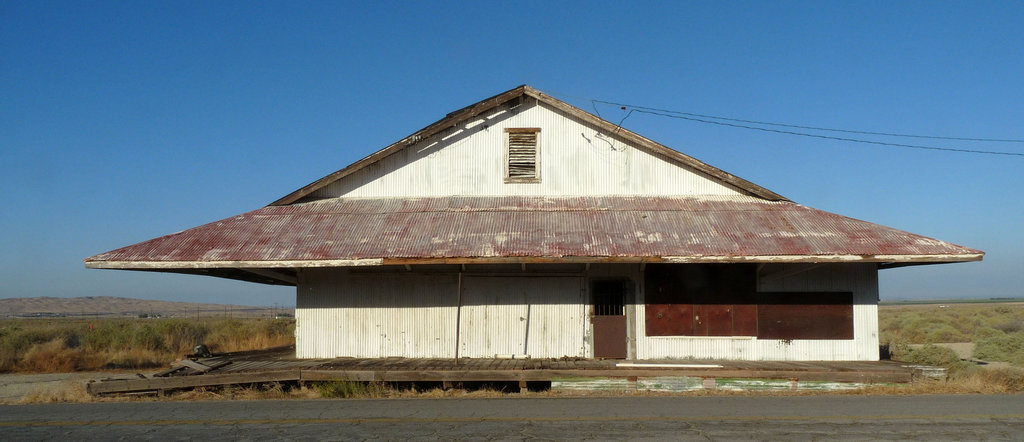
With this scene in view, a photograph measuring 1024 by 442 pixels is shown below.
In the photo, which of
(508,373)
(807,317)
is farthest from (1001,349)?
(508,373)

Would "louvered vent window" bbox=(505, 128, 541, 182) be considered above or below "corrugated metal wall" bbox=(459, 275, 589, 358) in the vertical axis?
above

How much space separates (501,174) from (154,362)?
15212 millimetres

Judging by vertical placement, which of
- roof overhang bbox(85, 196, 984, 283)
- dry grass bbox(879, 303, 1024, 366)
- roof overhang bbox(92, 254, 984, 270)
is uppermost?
roof overhang bbox(85, 196, 984, 283)

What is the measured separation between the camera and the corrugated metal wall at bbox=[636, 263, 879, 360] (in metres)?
15.6

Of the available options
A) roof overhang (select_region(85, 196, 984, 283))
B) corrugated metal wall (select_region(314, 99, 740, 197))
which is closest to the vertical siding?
roof overhang (select_region(85, 196, 984, 283))

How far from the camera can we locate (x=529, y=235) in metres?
15.4

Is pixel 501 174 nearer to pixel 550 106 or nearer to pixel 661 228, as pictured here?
pixel 550 106

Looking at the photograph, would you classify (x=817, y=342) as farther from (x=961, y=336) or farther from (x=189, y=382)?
(x=961, y=336)

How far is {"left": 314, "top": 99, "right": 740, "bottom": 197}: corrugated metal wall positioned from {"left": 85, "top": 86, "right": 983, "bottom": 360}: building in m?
0.44

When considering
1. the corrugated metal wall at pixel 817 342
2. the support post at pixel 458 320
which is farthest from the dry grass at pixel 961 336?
the support post at pixel 458 320

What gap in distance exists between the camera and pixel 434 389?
14000 millimetres

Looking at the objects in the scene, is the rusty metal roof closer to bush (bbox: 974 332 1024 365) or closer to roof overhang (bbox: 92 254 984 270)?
roof overhang (bbox: 92 254 984 270)

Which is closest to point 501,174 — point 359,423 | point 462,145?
point 462,145

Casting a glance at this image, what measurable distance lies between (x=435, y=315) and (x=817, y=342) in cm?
827
